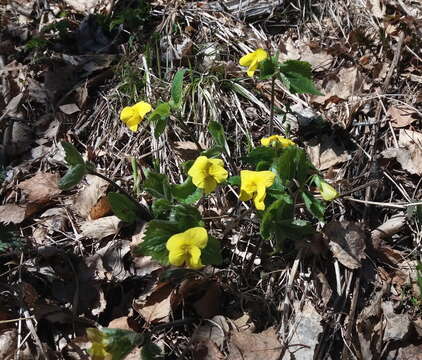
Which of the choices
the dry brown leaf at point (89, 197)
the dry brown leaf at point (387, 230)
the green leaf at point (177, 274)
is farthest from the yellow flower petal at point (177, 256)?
the dry brown leaf at point (387, 230)

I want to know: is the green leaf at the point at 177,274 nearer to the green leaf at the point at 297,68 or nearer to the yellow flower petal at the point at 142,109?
the yellow flower petal at the point at 142,109

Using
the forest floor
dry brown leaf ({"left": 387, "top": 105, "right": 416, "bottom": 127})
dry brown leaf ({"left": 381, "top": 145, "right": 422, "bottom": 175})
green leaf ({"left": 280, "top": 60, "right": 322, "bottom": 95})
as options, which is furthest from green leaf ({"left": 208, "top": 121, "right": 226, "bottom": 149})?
dry brown leaf ({"left": 387, "top": 105, "right": 416, "bottom": 127})

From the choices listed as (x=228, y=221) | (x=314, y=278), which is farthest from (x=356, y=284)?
(x=228, y=221)

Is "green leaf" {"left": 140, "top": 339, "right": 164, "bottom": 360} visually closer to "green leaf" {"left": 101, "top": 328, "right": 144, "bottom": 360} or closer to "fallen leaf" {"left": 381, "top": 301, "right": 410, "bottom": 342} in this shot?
"green leaf" {"left": 101, "top": 328, "right": 144, "bottom": 360}

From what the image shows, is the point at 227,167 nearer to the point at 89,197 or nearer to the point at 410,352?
the point at 89,197

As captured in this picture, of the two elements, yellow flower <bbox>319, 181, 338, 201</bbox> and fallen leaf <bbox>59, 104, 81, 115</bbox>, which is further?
fallen leaf <bbox>59, 104, 81, 115</bbox>
